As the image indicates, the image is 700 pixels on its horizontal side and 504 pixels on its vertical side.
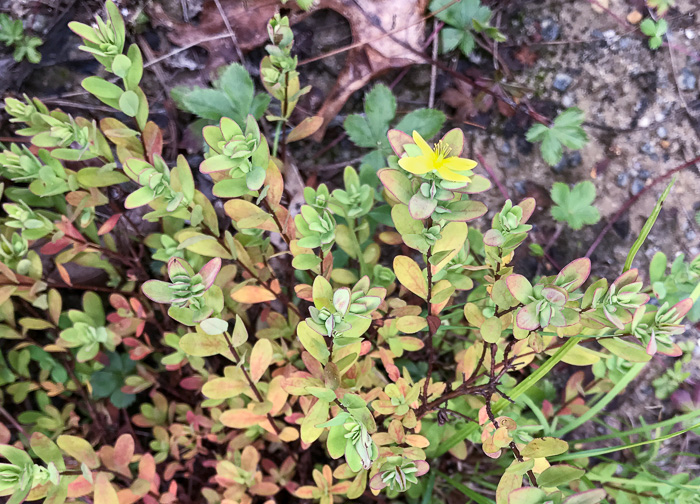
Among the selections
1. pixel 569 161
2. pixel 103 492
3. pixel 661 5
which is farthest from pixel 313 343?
pixel 661 5

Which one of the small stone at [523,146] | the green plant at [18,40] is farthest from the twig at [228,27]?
the small stone at [523,146]

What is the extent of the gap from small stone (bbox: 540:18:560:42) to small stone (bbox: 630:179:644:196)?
→ 0.66 metres

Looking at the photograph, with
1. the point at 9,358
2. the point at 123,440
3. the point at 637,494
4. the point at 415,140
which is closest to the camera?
the point at 415,140

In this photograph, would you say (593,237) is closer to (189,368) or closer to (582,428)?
(582,428)

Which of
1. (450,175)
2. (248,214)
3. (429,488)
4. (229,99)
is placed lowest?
(429,488)

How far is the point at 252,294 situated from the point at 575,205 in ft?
4.14

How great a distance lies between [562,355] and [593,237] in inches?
36.9

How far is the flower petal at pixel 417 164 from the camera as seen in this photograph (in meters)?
0.90

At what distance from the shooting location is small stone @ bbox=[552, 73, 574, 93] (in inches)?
76.6

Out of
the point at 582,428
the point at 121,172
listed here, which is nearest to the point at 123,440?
the point at 121,172

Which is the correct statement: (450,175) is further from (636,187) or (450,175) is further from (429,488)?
(636,187)

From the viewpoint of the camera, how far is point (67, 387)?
1.66 metres

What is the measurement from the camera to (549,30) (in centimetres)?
194

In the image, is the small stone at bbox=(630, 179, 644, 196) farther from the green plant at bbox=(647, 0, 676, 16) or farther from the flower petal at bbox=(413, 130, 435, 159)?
the flower petal at bbox=(413, 130, 435, 159)
